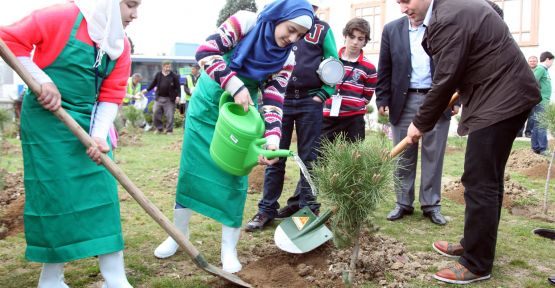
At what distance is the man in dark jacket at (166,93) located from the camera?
41.9ft

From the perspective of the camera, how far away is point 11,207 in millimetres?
4359

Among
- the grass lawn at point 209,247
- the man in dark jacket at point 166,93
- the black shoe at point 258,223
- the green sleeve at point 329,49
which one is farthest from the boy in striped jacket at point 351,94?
the man in dark jacket at point 166,93

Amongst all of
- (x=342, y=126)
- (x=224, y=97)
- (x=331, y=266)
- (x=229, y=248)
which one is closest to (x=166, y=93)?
(x=342, y=126)

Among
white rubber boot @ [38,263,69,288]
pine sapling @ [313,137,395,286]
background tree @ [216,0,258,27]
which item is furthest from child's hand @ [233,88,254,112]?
background tree @ [216,0,258,27]

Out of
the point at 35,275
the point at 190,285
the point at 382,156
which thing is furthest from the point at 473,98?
the point at 35,275

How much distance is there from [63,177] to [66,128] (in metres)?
0.24

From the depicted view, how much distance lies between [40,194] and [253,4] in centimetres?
3754

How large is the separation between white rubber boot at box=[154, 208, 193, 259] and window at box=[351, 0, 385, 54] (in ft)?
43.3

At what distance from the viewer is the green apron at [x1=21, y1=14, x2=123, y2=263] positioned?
2.36 meters

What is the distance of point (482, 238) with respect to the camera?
300 centimetres

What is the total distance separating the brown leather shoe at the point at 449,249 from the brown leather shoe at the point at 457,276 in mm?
416

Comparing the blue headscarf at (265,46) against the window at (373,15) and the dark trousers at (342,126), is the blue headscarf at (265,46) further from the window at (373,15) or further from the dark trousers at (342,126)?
the window at (373,15)

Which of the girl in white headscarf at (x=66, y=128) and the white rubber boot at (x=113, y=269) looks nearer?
the girl in white headscarf at (x=66, y=128)

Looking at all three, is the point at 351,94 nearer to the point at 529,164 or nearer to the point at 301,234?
the point at 301,234
